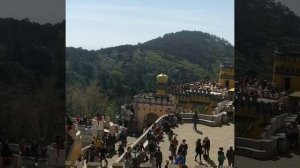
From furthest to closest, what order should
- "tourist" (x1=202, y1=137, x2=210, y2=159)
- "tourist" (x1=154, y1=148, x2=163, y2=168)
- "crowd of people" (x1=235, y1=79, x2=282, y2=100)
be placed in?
"tourist" (x1=202, y1=137, x2=210, y2=159) < "tourist" (x1=154, y1=148, x2=163, y2=168) < "crowd of people" (x1=235, y1=79, x2=282, y2=100)

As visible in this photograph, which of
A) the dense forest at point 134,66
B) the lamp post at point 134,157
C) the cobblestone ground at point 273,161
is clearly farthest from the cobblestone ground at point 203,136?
the dense forest at point 134,66

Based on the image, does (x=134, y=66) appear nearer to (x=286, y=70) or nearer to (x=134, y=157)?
(x=134, y=157)

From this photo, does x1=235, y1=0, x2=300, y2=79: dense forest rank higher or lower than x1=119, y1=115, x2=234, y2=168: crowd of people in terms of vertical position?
higher

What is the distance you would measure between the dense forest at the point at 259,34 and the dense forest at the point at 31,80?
9.51 feet

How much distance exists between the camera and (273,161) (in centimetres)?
721

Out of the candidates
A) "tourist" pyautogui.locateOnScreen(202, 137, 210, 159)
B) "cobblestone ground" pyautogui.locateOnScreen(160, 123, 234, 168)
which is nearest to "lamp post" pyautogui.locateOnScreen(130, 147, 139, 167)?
"cobblestone ground" pyautogui.locateOnScreen(160, 123, 234, 168)

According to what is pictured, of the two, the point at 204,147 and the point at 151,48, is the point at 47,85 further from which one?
the point at 151,48

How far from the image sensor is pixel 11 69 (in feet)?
26.5

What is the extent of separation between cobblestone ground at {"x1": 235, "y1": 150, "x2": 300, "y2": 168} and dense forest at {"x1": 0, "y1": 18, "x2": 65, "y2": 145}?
10.0 ft

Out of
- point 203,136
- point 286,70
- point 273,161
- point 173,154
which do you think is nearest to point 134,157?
point 173,154

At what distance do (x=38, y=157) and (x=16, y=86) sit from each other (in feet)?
4.24

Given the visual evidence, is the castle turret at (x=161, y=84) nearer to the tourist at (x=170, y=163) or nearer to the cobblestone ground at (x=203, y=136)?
the cobblestone ground at (x=203, y=136)

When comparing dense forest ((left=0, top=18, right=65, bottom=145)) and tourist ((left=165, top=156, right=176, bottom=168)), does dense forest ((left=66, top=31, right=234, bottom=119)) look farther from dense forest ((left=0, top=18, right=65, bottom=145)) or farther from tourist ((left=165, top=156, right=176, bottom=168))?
dense forest ((left=0, top=18, right=65, bottom=145))

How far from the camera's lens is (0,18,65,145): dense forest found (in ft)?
25.7
